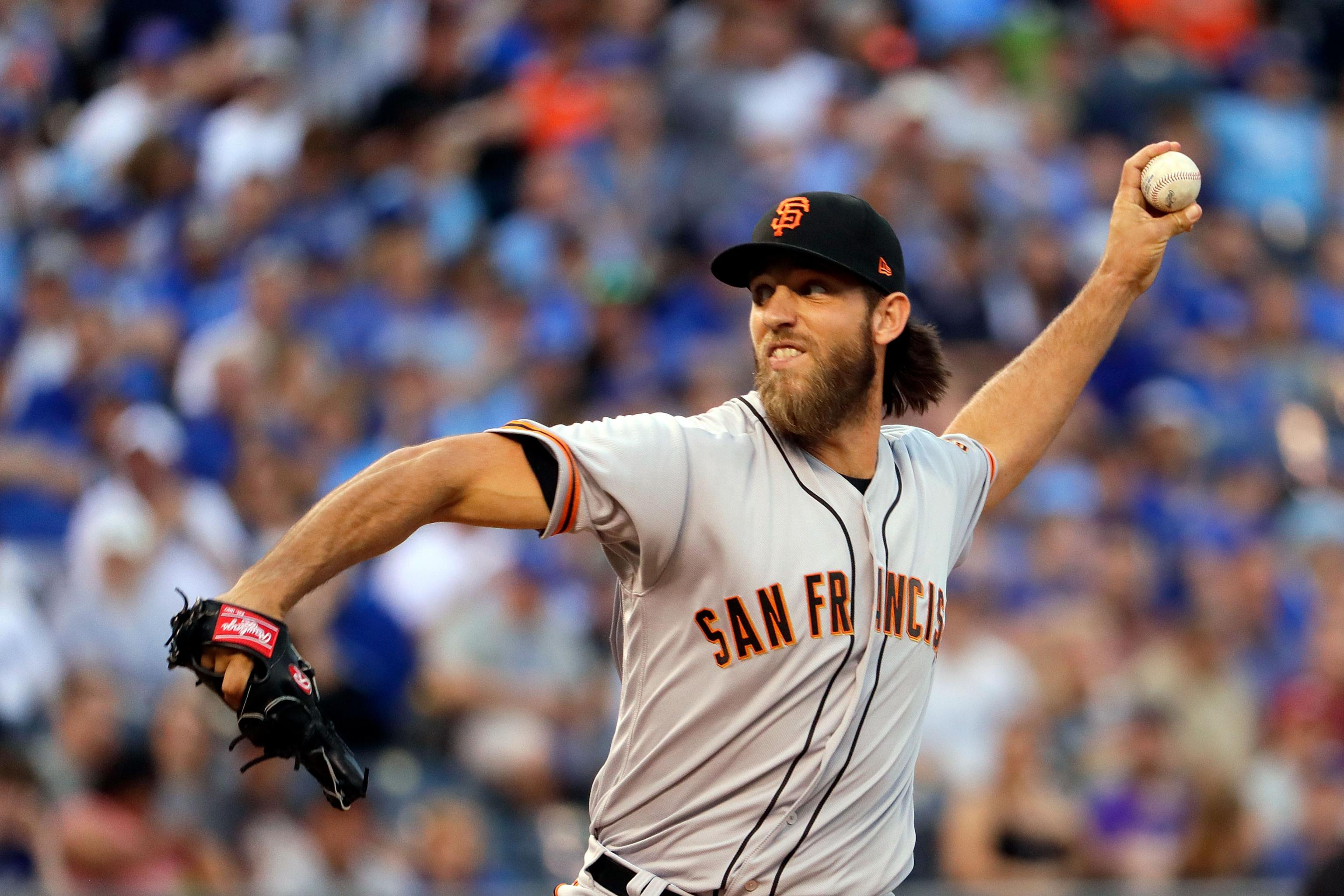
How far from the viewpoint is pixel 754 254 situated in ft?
12.8

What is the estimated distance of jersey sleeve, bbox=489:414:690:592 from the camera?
11.2 ft

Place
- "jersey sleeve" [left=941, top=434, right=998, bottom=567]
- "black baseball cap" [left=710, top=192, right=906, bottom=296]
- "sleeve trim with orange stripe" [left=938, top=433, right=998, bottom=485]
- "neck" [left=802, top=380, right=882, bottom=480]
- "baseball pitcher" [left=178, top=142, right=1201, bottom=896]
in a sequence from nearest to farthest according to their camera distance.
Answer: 1. "baseball pitcher" [left=178, top=142, right=1201, bottom=896]
2. "black baseball cap" [left=710, top=192, right=906, bottom=296]
3. "neck" [left=802, top=380, right=882, bottom=480]
4. "jersey sleeve" [left=941, top=434, right=998, bottom=567]
5. "sleeve trim with orange stripe" [left=938, top=433, right=998, bottom=485]

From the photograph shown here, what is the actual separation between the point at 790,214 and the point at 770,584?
0.80 meters

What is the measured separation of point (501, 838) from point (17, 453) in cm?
310

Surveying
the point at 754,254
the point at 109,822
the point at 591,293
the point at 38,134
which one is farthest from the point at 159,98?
the point at 754,254

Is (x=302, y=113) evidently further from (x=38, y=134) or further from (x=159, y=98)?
(x=38, y=134)

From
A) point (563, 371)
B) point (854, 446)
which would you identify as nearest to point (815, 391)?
point (854, 446)

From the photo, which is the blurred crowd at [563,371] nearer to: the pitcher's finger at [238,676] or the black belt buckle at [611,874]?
the black belt buckle at [611,874]

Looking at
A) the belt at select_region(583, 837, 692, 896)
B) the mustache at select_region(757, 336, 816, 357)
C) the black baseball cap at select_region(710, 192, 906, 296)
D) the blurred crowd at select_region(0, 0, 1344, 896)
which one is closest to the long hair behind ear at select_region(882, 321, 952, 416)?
the black baseball cap at select_region(710, 192, 906, 296)

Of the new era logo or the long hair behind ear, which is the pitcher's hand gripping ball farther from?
the long hair behind ear

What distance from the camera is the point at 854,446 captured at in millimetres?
4000

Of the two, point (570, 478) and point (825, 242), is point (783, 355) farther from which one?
point (570, 478)

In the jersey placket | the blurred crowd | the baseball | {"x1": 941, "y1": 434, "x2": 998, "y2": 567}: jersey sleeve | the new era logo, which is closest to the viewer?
the new era logo

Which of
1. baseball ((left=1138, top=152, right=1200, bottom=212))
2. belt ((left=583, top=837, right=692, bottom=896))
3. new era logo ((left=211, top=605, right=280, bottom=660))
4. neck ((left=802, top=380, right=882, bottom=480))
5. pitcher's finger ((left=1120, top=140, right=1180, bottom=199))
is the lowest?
belt ((left=583, top=837, right=692, bottom=896))
